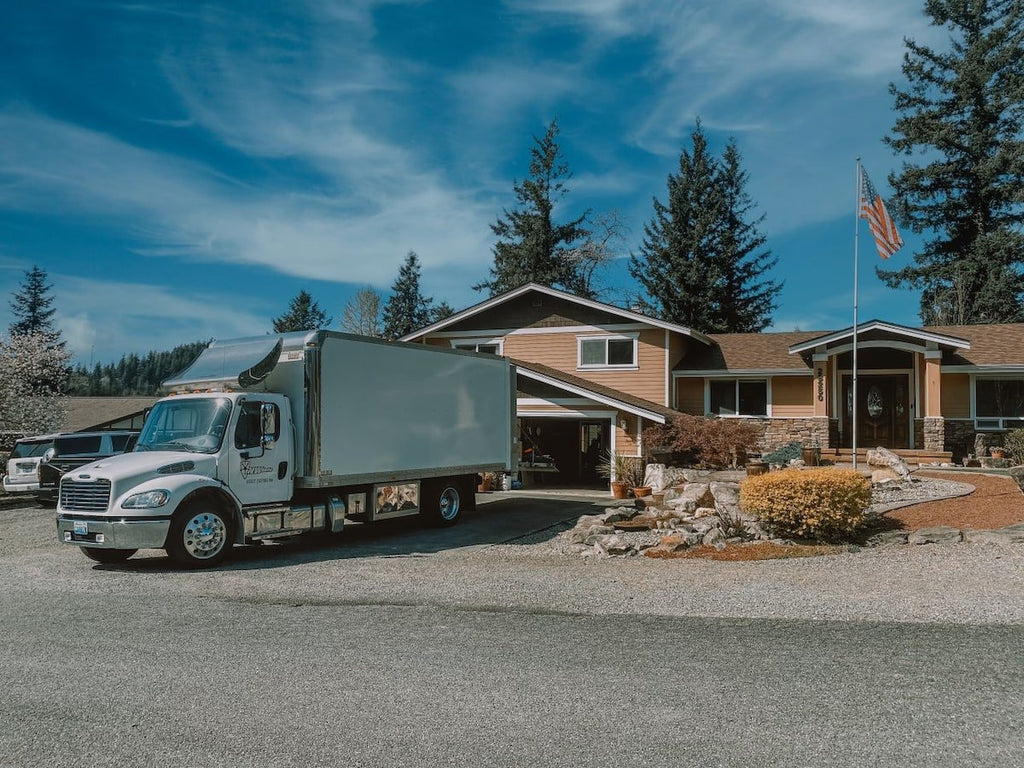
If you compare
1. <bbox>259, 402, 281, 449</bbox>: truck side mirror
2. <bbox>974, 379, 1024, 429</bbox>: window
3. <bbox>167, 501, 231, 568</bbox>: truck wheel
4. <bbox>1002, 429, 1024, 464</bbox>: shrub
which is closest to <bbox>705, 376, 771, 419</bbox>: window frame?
<bbox>974, 379, 1024, 429</bbox>: window

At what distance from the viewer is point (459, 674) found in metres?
5.85

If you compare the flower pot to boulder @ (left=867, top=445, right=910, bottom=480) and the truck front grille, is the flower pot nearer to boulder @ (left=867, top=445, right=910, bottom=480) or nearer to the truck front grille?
boulder @ (left=867, top=445, right=910, bottom=480)

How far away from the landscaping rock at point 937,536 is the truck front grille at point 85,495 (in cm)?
1137

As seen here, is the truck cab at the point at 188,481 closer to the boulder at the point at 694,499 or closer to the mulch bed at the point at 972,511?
the boulder at the point at 694,499

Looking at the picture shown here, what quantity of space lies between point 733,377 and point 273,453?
17.8m

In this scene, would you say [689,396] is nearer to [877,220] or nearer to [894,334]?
[894,334]

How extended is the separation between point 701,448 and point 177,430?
1471 cm

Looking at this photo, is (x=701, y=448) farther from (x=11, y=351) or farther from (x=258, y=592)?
(x=11, y=351)

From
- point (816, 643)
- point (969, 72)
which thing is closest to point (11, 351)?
point (816, 643)

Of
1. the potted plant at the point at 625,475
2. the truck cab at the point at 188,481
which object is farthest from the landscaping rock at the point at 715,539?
the potted plant at the point at 625,475

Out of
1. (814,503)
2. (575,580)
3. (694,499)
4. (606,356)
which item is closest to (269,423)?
(575,580)

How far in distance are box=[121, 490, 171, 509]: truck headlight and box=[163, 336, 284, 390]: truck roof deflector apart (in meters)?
2.10

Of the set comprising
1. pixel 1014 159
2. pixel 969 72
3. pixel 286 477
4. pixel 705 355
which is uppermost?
pixel 969 72

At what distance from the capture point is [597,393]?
2234 centimetres
